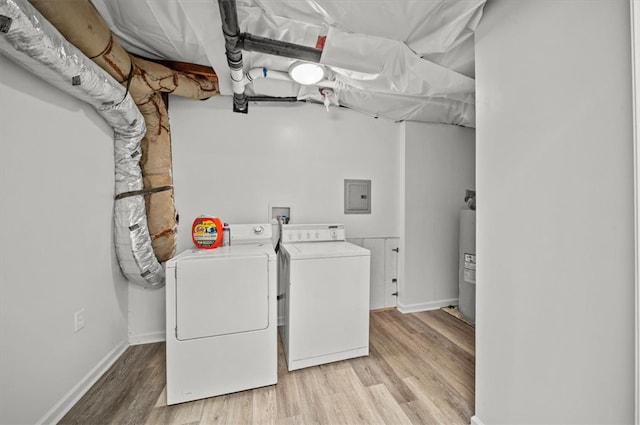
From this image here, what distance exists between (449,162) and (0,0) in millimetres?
3282

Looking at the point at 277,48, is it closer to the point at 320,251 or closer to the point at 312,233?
the point at 320,251

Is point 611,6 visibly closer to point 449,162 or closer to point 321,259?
point 321,259

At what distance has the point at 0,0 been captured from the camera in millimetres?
848

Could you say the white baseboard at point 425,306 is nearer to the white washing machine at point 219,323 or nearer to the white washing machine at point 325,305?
the white washing machine at point 325,305

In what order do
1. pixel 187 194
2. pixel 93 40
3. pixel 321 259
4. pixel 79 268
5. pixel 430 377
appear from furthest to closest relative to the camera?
pixel 187 194 → pixel 321 259 → pixel 430 377 → pixel 79 268 → pixel 93 40

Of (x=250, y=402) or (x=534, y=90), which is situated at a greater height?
(x=534, y=90)

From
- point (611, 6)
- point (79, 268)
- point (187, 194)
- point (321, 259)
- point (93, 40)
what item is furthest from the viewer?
point (187, 194)

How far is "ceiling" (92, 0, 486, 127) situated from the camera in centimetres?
123

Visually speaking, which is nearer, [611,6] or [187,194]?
[611,6]

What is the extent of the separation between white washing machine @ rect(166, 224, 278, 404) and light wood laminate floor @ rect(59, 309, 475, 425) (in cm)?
Result: 10

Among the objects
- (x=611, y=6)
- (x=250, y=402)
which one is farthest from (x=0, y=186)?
(x=611, y=6)

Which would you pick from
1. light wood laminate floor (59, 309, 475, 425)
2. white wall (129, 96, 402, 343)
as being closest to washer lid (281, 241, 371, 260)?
white wall (129, 96, 402, 343)

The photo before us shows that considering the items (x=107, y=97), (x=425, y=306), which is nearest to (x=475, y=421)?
(x=425, y=306)

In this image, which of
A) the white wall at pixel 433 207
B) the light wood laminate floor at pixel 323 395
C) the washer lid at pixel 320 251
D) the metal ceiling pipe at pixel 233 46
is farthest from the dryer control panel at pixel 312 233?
the metal ceiling pipe at pixel 233 46
